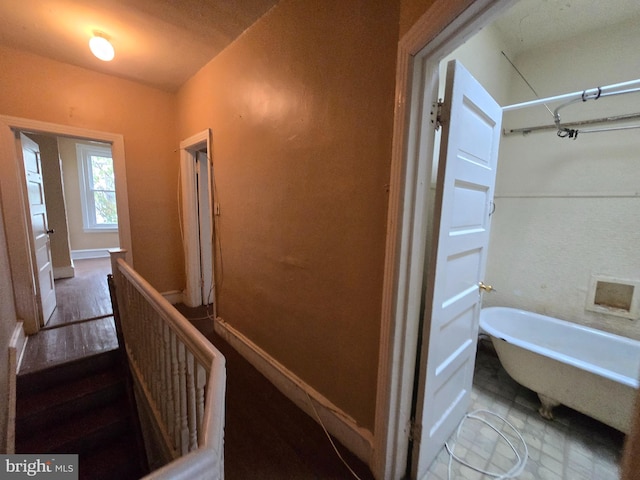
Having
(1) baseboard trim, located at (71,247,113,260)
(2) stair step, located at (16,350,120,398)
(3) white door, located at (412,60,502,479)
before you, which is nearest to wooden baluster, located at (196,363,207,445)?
(3) white door, located at (412,60,502,479)

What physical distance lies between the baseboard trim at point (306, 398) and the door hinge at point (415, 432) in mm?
196

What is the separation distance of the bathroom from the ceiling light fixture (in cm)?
244

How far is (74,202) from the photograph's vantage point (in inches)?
200

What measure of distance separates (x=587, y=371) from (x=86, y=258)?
24.5 feet

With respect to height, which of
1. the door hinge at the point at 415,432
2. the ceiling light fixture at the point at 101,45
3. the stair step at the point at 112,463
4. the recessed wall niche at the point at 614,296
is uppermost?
the ceiling light fixture at the point at 101,45

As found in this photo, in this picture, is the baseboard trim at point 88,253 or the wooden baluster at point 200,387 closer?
the wooden baluster at point 200,387

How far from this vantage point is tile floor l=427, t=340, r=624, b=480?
1308 mm

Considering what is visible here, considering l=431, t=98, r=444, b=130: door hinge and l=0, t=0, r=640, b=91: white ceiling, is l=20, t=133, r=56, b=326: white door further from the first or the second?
l=431, t=98, r=444, b=130: door hinge

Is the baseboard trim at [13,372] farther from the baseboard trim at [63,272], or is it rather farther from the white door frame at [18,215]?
the baseboard trim at [63,272]


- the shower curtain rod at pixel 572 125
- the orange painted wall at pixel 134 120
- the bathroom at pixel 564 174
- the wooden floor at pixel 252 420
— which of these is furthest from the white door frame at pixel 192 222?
the shower curtain rod at pixel 572 125

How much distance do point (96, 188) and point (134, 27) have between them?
16.2ft

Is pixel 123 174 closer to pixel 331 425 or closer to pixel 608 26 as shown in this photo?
pixel 331 425

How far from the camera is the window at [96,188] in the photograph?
511 centimetres

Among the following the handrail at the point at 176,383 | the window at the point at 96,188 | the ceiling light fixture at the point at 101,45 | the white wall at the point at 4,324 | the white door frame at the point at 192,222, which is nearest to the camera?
the handrail at the point at 176,383
